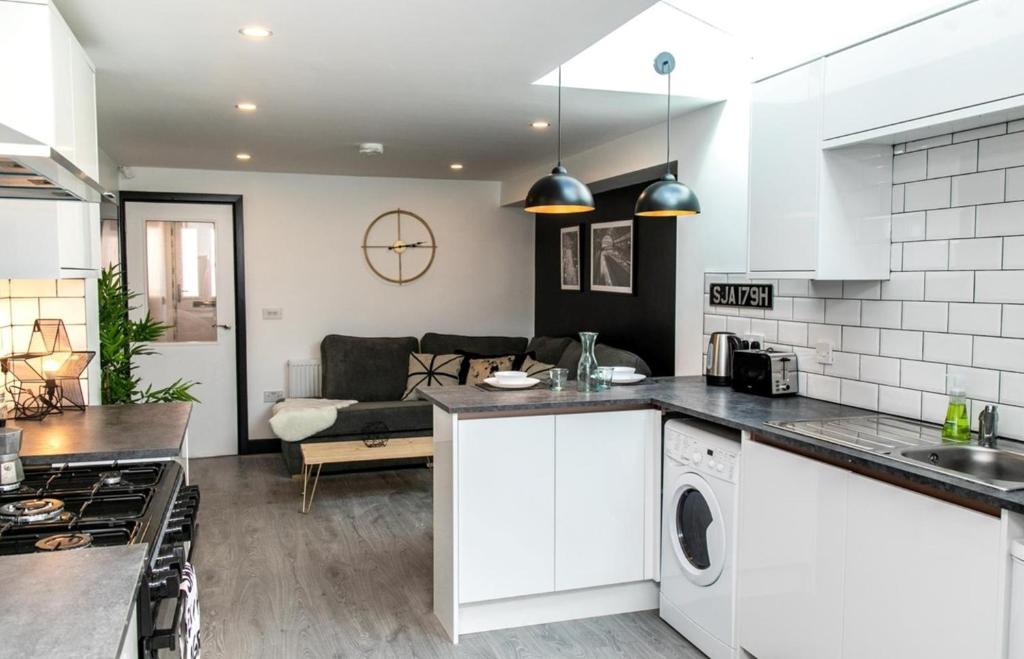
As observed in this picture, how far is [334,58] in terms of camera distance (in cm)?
319

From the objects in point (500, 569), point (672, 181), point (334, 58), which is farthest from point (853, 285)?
point (334, 58)

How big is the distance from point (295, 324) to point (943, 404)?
517 cm

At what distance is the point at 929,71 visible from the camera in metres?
2.53

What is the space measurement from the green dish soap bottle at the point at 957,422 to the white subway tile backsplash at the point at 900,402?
0.29m

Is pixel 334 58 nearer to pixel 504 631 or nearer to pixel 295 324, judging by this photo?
pixel 504 631

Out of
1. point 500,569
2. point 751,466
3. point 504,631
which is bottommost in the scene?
point 504,631

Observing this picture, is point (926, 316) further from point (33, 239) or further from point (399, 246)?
point (399, 246)

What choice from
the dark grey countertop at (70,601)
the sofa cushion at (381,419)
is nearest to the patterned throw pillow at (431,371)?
the sofa cushion at (381,419)

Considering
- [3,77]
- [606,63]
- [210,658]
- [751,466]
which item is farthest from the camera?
[606,63]

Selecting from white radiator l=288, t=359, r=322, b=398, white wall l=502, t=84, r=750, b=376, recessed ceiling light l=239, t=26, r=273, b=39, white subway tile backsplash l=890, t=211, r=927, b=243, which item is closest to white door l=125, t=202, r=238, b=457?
white radiator l=288, t=359, r=322, b=398

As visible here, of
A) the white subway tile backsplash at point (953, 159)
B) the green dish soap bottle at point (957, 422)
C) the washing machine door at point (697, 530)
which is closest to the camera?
the green dish soap bottle at point (957, 422)

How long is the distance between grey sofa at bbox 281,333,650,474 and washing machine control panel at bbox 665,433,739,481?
6.30 ft

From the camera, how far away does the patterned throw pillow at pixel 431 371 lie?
6621mm

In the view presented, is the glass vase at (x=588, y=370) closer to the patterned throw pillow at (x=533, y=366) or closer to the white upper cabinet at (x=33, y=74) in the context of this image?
the white upper cabinet at (x=33, y=74)
